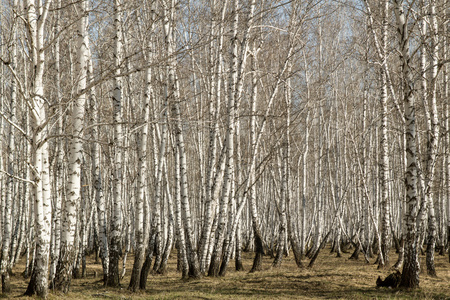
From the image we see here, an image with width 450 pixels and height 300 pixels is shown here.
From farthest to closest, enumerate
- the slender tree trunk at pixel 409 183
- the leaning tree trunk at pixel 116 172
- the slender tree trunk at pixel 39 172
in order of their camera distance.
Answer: the leaning tree trunk at pixel 116 172 < the slender tree trunk at pixel 409 183 < the slender tree trunk at pixel 39 172

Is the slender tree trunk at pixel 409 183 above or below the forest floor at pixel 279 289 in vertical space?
above

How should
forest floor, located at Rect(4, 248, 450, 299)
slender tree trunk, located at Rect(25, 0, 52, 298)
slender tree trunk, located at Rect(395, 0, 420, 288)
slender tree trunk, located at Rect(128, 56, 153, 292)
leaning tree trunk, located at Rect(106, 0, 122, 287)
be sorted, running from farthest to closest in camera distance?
slender tree trunk, located at Rect(128, 56, 153, 292) < leaning tree trunk, located at Rect(106, 0, 122, 287) < slender tree trunk, located at Rect(395, 0, 420, 288) < forest floor, located at Rect(4, 248, 450, 299) < slender tree trunk, located at Rect(25, 0, 52, 298)

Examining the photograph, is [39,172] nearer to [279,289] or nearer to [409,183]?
[279,289]

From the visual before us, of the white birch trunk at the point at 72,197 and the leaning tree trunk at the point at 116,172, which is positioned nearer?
the white birch trunk at the point at 72,197

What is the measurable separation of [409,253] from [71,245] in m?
6.09

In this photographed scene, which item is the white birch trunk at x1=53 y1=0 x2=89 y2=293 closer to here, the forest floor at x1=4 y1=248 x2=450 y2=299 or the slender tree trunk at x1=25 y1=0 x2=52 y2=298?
the forest floor at x1=4 y1=248 x2=450 y2=299

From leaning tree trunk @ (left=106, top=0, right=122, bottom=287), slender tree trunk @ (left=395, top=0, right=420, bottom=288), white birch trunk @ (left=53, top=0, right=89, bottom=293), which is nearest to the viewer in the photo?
white birch trunk @ (left=53, top=0, right=89, bottom=293)

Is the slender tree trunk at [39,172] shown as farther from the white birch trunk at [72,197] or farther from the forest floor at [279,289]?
the white birch trunk at [72,197]

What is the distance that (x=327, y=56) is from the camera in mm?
18250

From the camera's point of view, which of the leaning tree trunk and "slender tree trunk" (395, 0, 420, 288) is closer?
"slender tree trunk" (395, 0, 420, 288)

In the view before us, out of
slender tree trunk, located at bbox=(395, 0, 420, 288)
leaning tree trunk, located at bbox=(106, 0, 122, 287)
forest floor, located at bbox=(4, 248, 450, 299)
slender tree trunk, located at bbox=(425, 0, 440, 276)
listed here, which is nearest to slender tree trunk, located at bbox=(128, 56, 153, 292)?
forest floor, located at bbox=(4, 248, 450, 299)

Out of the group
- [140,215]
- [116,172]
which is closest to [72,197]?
[140,215]

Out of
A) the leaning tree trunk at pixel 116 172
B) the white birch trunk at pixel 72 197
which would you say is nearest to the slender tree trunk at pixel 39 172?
the white birch trunk at pixel 72 197

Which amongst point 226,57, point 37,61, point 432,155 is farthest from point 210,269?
point 226,57
